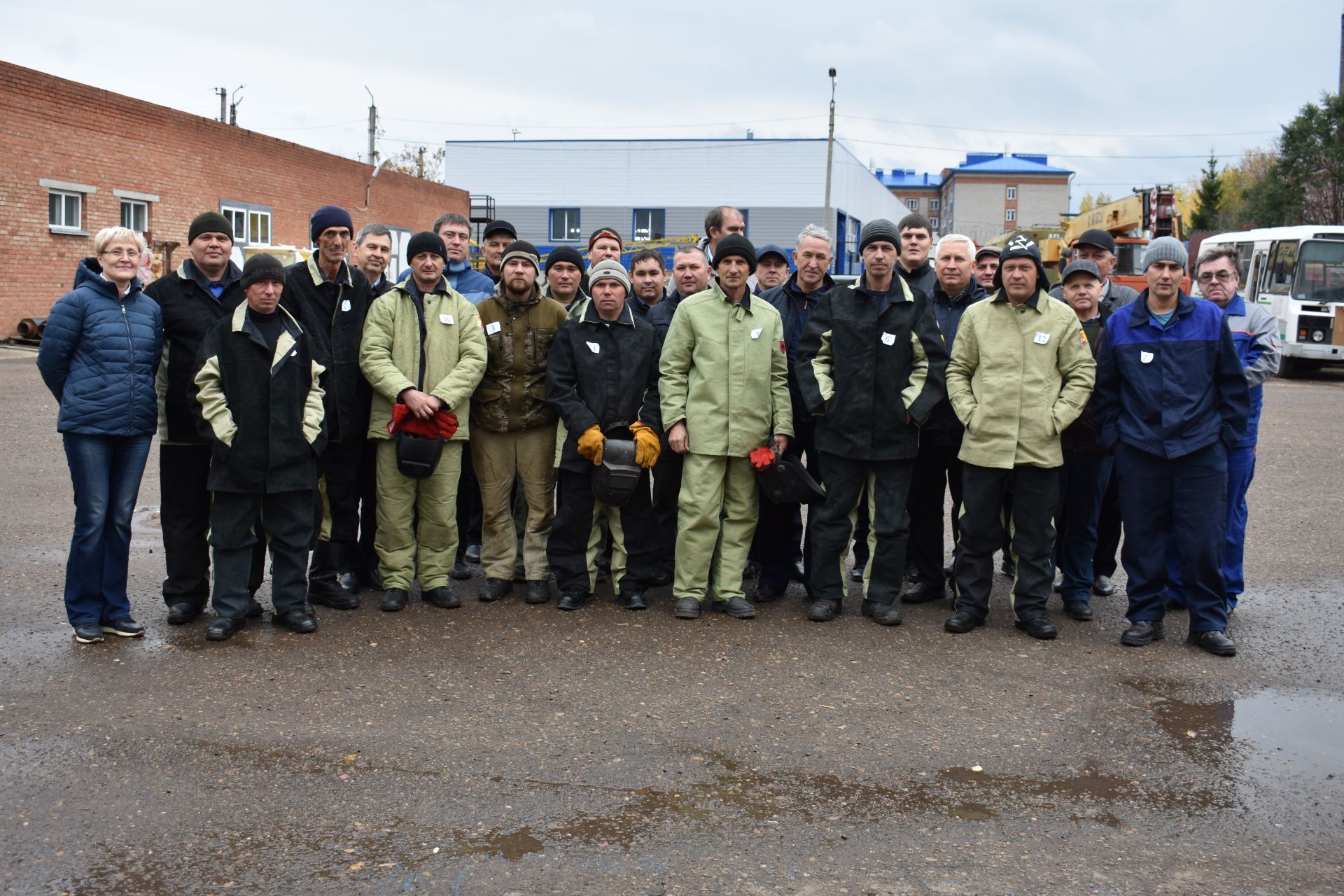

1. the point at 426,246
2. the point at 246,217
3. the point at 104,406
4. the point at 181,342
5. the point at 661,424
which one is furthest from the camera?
the point at 246,217

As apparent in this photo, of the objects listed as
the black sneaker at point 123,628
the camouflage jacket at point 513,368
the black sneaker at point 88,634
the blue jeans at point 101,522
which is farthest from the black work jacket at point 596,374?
the black sneaker at point 88,634

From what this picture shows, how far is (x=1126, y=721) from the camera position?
15.7ft

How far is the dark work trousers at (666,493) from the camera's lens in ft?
21.8

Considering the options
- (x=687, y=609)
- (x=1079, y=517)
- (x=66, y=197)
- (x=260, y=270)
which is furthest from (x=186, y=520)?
(x=66, y=197)

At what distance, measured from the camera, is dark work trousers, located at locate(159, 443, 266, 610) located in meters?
5.89

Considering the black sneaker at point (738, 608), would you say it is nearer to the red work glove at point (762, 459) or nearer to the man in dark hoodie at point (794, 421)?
the man in dark hoodie at point (794, 421)

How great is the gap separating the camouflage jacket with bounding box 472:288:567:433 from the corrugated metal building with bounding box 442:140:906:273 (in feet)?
→ 151

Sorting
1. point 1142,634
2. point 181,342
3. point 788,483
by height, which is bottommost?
point 1142,634

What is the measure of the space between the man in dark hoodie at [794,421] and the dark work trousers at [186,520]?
9.70ft

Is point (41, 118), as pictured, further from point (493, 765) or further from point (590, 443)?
point (493, 765)

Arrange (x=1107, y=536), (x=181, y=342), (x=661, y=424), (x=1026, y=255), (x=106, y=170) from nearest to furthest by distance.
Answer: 1. (x=181, y=342)
2. (x=1026, y=255)
3. (x=661, y=424)
4. (x=1107, y=536)
5. (x=106, y=170)

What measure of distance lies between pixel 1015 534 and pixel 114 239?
4966mm

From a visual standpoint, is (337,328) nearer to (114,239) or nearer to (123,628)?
(114,239)

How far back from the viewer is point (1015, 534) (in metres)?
6.23
